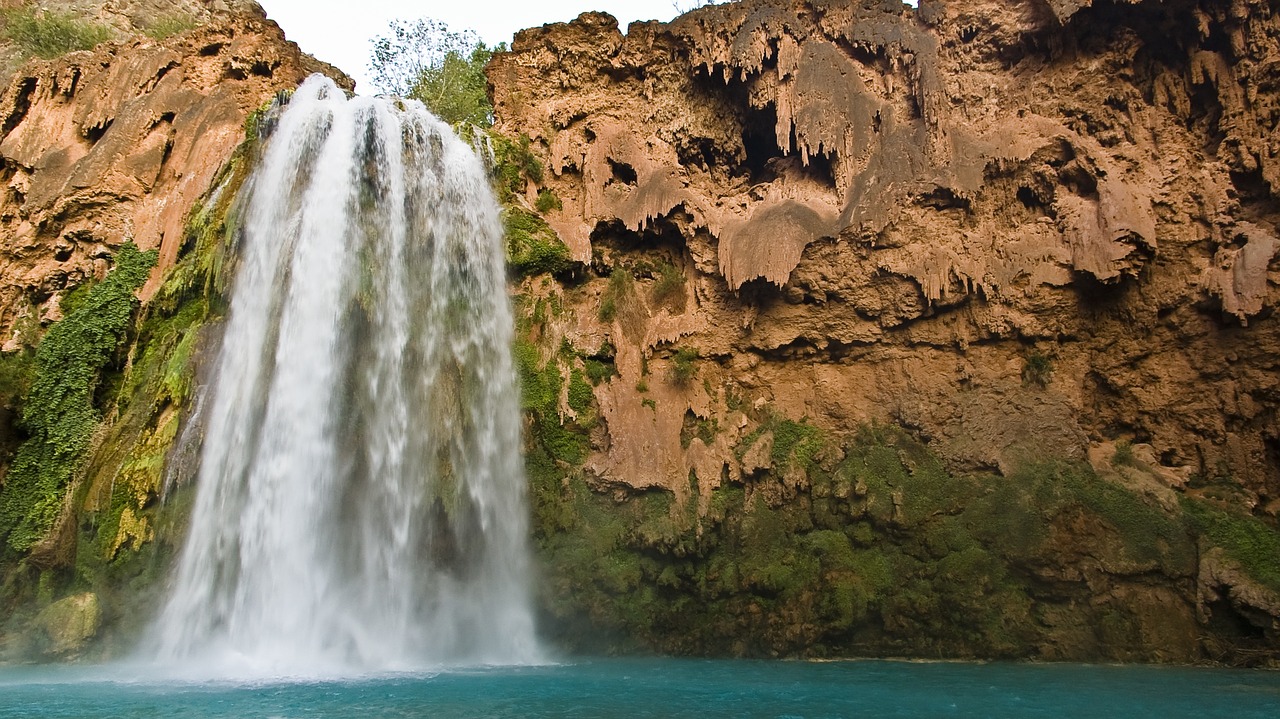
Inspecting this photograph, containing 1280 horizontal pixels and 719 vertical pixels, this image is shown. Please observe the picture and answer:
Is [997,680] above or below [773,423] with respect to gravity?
below

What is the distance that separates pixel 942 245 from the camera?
1560 centimetres

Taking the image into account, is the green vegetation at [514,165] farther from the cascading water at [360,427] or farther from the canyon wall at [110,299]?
the canyon wall at [110,299]

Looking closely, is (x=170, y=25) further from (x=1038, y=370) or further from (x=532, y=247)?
(x=1038, y=370)

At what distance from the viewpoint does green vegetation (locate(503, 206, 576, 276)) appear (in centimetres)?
1681

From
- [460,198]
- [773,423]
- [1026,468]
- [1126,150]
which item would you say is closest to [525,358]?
[460,198]

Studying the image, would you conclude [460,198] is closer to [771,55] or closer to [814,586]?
[771,55]

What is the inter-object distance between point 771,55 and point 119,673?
15.5 metres

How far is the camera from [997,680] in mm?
10891

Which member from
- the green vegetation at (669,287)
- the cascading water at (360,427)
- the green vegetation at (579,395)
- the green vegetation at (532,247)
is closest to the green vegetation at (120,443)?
the cascading water at (360,427)

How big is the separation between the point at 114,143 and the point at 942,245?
17.4 m

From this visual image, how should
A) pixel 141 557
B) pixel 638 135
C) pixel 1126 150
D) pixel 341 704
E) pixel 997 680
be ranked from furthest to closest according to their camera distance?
pixel 638 135, pixel 1126 150, pixel 141 557, pixel 997 680, pixel 341 704

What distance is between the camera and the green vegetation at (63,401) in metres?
14.9

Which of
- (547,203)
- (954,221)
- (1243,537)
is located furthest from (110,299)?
(1243,537)

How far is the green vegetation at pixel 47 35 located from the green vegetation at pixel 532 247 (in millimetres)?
17808
